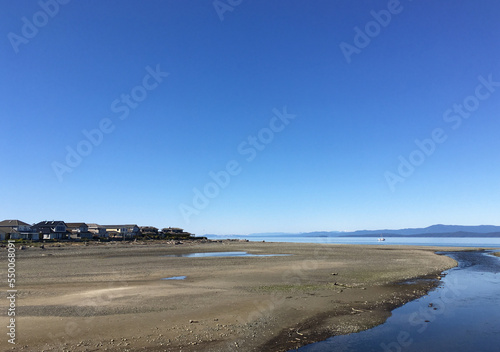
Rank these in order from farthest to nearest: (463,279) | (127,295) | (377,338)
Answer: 1. (463,279)
2. (127,295)
3. (377,338)

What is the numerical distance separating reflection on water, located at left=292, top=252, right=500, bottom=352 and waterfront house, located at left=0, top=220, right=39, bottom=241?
114m

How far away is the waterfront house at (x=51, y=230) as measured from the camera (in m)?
104

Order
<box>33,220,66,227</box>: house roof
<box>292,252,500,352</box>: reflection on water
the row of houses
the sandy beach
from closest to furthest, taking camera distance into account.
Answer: the sandy beach
<box>292,252,500,352</box>: reflection on water
the row of houses
<box>33,220,66,227</box>: house roof

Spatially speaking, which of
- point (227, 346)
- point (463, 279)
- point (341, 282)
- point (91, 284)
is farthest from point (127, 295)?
point (463, 279)

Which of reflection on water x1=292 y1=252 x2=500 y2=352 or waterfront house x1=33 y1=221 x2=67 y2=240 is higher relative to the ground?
waterfront house x1=33 y1=221 x2=67 y2=240

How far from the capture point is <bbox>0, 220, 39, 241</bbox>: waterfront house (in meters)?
94.9

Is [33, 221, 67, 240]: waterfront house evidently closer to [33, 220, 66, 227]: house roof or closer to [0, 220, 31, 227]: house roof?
[33, 220, 66, 227]: house roof

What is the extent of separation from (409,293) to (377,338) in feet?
36.6

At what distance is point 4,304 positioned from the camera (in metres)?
17.5

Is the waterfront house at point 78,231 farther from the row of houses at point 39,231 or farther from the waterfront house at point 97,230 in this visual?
the waterfront house at point 97,230

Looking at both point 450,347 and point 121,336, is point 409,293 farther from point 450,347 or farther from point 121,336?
point 121,336

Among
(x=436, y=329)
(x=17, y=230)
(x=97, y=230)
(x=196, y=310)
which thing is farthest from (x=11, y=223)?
(x=436, y=329)

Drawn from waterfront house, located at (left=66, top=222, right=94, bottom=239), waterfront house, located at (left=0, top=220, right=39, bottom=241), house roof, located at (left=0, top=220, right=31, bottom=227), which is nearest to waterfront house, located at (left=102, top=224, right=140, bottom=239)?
waterfront house, located at (left=66, top=222, right=94, bottom=239)

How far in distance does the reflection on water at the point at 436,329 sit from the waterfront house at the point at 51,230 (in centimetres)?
11754
